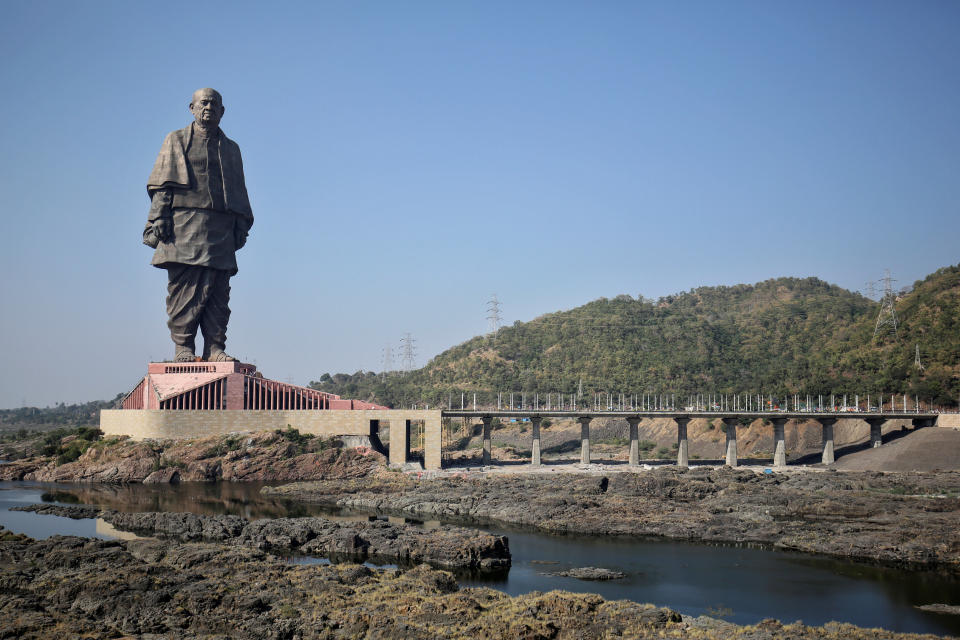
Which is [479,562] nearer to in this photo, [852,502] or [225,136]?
[852,502]

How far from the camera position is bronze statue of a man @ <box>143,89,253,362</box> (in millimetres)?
106062

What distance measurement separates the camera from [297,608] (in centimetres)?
3453

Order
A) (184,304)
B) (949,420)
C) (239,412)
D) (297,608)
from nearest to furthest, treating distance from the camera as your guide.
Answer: (297,608), (949,420), (239,412), (184,304)

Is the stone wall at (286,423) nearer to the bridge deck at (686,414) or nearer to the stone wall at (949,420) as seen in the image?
the bridge deck at (686,414)

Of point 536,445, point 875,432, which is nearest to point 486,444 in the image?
point 536,445

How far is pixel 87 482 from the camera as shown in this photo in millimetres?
91125

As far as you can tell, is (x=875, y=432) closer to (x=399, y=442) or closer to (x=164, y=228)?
(x=399, y=442)

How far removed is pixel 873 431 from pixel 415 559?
3048 inches

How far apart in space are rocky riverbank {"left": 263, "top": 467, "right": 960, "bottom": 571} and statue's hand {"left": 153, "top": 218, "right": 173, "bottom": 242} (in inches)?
1644

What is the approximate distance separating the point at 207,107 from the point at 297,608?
3431 inches

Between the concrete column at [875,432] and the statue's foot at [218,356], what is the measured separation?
273ft

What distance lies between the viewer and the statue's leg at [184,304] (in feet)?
355

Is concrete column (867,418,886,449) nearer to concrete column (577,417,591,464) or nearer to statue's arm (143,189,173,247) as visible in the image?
concrete column (577,417,591,464)

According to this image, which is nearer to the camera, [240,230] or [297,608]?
[297,608]
